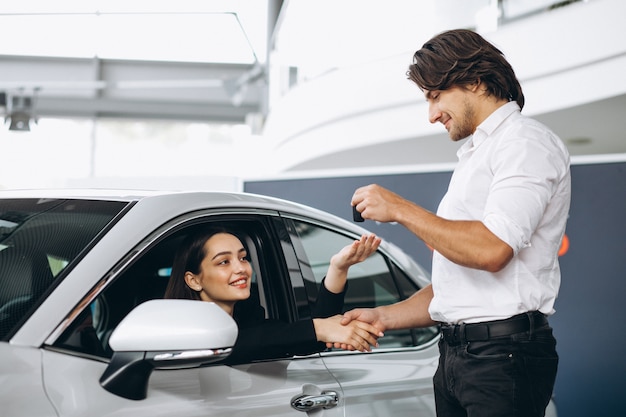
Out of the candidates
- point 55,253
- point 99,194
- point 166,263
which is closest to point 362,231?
point 166,263

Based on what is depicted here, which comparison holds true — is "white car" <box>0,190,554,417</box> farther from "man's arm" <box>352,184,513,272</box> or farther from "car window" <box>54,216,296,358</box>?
"man's arm" <box>352,184,513,272</box>

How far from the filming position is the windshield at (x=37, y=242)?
→ 160 cm

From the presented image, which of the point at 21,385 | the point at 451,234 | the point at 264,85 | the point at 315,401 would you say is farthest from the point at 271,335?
the point at 264,85

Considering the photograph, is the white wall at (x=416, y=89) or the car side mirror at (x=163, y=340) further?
the white wall at (x=416, y=89)

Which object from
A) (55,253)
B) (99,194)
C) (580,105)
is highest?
(580,105)

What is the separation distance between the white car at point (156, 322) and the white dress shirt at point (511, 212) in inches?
17.8

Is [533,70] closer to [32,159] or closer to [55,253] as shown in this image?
[55,253]

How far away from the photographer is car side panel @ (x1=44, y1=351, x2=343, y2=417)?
1496 millimetres

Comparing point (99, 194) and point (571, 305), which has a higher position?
point (99, 194)

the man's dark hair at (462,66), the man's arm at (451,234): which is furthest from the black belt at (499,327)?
the man's dark hair at (462,66)

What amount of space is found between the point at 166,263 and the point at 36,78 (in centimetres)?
1325

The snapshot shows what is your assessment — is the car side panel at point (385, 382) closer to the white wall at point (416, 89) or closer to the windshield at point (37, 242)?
the windshield at point (37, 242)

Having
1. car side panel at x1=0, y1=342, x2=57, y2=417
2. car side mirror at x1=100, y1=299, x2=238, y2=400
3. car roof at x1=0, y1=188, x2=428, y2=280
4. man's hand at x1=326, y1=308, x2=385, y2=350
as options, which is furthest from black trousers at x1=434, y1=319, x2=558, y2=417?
car side panel at x1=0, y1=342, x2=57, y2=417

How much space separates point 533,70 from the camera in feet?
20.6
